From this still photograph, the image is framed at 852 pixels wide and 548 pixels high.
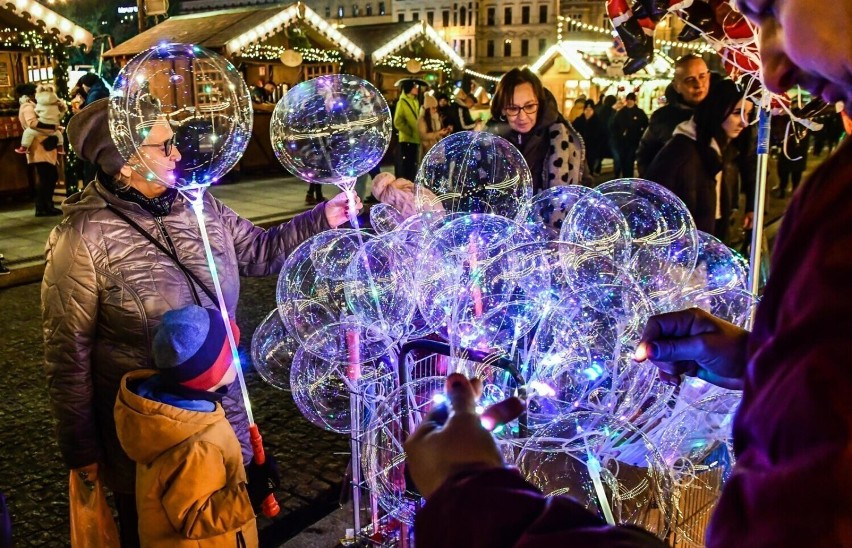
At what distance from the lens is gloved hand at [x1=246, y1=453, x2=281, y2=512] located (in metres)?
2.77

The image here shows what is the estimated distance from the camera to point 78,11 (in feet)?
165

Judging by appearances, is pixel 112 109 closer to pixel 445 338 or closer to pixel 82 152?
pixel 82 152

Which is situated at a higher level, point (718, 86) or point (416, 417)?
point (718, 86)

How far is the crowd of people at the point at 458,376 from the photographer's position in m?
0.71

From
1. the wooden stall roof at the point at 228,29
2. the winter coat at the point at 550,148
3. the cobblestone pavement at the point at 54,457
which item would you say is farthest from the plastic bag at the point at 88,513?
the wooden stall roof at the point at 228,29

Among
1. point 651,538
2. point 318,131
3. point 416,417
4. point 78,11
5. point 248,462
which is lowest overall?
point 248,462

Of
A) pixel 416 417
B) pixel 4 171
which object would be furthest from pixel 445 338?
pixel 4 171

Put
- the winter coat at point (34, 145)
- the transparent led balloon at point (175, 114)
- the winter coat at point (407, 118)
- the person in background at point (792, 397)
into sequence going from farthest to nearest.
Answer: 1. the winter coat at point (407, 118)
2. the winter coat at point (34, 145)
3. the transparent led balloon at point (175, 114)
4. the person in background at point (792, 397)

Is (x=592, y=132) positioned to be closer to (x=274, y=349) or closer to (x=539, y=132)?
(x=539, y=132)

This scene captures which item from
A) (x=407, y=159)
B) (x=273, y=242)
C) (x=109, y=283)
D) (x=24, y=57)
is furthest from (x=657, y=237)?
(x=24, y=57)

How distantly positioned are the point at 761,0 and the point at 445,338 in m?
1.87

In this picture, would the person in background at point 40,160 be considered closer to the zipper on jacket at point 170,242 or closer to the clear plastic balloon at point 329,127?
the clear plastic balloon at point 329,127

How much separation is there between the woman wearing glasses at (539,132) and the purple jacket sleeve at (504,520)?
362 centimetres

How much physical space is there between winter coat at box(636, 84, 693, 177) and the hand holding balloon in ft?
13.9
